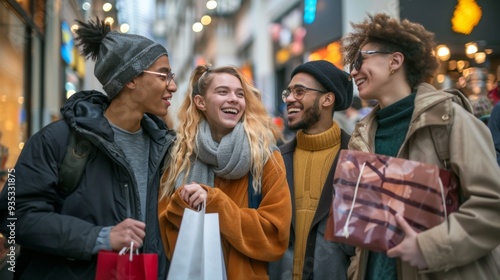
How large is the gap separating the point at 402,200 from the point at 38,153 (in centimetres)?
174

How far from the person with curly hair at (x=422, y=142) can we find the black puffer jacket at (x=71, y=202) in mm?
1277

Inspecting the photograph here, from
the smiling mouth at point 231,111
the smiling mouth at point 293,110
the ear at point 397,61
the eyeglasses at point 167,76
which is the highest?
the ear at point 397,61

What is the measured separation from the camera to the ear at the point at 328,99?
12.2ft

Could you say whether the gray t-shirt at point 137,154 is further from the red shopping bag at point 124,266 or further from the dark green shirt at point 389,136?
the dark green shirt at point 389,136

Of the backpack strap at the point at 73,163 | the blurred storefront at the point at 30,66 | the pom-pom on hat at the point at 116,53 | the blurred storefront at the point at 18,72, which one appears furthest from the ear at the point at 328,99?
the blurred storefront at the point at 30,66

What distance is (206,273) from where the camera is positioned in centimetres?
254

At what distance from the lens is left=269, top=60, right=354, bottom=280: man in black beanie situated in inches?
126

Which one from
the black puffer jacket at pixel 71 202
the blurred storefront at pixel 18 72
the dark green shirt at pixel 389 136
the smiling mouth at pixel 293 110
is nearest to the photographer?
the black puffer jacket at pixel 71 202

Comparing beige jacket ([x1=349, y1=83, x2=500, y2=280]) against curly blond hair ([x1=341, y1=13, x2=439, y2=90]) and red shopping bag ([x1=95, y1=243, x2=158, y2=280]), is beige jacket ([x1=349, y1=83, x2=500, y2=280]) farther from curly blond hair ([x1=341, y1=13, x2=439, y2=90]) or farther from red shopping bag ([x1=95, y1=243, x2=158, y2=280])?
red shopping bag ([x1=95, y1=243, x2=158, y2=280])

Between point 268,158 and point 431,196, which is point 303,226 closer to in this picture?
point 268,158

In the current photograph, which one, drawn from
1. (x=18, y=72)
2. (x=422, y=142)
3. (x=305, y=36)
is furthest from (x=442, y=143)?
(x=305, y=36)

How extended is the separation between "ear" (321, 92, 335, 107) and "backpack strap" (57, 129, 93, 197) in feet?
5.88

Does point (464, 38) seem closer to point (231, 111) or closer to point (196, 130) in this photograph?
point (231, 111)

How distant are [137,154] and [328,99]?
1.54 metres
